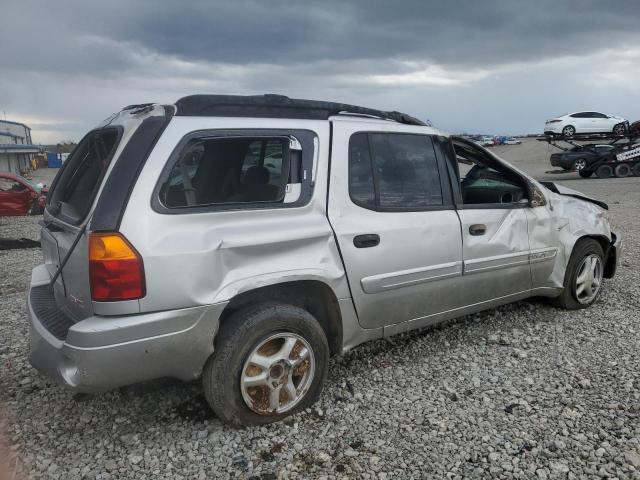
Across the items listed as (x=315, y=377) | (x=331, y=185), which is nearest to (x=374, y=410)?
(x=315, y=377)

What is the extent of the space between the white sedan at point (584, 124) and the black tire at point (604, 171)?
3.61 m

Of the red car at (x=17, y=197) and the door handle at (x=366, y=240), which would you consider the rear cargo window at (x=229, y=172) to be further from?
the red car at (x=17, y=197)

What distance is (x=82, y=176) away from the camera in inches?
119

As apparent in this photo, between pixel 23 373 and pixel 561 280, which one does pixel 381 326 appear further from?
pixel 23 373

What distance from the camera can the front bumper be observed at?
243 cm

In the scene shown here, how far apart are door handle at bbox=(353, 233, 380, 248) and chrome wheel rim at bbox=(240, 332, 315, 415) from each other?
0.65 meters

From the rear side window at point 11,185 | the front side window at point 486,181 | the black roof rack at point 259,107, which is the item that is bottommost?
the rear side window at point 11,185

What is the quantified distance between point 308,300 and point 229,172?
0.90 metres

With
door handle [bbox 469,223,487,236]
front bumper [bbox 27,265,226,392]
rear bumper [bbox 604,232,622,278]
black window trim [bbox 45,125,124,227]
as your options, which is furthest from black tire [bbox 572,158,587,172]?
front bumper [bbox 27,265,226,392]

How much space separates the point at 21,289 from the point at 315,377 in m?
4.67

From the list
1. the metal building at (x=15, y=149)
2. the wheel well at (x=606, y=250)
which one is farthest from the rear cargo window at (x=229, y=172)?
the metal building at (x=15, y=149)

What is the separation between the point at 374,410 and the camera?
3164 millimetres

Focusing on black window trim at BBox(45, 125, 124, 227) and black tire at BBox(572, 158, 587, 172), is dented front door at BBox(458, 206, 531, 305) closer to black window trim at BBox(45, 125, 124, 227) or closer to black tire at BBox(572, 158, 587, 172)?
black window trim at BBox(45, 125, 124, 227)

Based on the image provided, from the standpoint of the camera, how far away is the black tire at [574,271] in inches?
181
